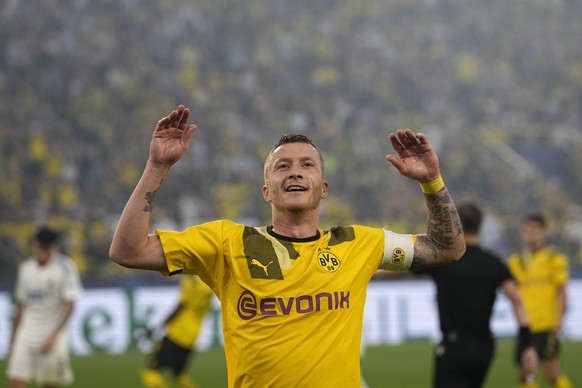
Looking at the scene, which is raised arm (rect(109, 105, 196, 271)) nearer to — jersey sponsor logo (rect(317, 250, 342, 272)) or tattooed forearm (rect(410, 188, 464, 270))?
jersey sponsor logo (rect(317, 250, 342, 272))

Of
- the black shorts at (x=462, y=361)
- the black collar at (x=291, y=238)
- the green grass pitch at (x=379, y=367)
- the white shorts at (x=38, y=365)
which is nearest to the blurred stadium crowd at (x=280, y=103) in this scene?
the green grass pitch at (x=379, y=367)

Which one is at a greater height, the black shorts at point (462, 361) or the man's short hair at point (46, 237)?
the man's short hair at point (46, 237)

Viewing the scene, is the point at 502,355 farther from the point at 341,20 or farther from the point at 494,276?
the point at 341,20

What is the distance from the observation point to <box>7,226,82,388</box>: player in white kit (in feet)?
34.5

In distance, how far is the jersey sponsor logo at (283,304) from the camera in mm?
3795

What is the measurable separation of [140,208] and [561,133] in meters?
24.0

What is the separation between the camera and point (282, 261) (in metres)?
3.87

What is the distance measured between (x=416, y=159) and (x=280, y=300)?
800mm

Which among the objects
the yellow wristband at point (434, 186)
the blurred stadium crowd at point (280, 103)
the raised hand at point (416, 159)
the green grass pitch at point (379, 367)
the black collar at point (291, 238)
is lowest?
the green grass pitch at point (379, 367)

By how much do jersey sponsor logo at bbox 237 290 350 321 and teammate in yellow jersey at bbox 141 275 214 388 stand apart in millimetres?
7371

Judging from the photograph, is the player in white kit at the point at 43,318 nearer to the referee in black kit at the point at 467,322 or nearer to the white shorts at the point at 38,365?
the white shorts at the point at 38,365

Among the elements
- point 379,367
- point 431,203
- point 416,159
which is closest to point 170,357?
point 379,367

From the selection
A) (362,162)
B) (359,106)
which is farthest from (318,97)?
(362,162)

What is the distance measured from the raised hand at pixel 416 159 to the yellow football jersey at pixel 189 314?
303 inches
